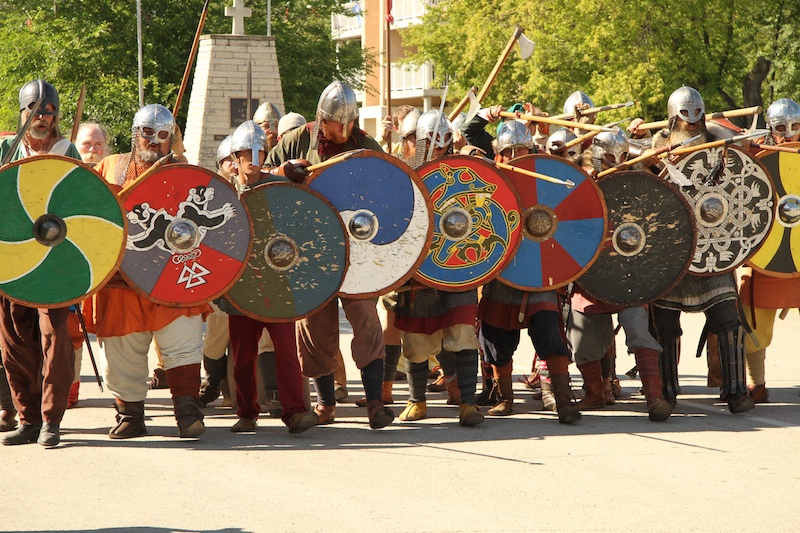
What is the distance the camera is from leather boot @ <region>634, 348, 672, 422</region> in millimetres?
6414

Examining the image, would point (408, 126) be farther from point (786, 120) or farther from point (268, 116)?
point (786, 120)

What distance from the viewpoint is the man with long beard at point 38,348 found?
584cm

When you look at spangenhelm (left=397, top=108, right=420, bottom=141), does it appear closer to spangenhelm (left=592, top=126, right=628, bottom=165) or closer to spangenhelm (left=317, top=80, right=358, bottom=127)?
spangenhelm (left=317, top=80, right=358, bottom=127)

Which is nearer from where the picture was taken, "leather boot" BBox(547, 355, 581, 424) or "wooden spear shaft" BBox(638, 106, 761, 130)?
"leather boot" BBox(547, 355, 581, 424)

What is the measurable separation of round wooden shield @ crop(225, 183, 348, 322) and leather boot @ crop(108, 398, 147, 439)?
746 mm

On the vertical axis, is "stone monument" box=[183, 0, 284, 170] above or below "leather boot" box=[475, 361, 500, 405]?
above

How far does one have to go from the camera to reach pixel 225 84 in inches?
644

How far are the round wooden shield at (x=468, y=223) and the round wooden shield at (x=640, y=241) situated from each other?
0.53 m

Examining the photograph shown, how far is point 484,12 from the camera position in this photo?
24.9 meters

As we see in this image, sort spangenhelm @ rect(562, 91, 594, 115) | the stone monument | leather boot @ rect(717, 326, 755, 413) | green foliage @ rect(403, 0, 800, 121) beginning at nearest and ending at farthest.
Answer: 1. leather boot @ rect(717, 326, 755, 413)
2. spangenhelm @ rect(562, 91, 594, 115)
3. the stone monument
4. green foliage @ rect(403, 0, 800, 121)

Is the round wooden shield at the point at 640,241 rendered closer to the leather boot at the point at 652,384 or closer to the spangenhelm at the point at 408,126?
the leather boot at the point at 652,384

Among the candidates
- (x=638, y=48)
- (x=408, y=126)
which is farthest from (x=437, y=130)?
(x=638, y=48)

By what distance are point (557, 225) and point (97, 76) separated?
20.2 m

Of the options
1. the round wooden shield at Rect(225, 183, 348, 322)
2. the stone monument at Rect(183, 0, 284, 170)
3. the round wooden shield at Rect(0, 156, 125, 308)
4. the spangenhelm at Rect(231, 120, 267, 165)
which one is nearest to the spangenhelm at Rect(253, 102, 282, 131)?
the spangenhelm at Rect(231, 120, 267, 165)
